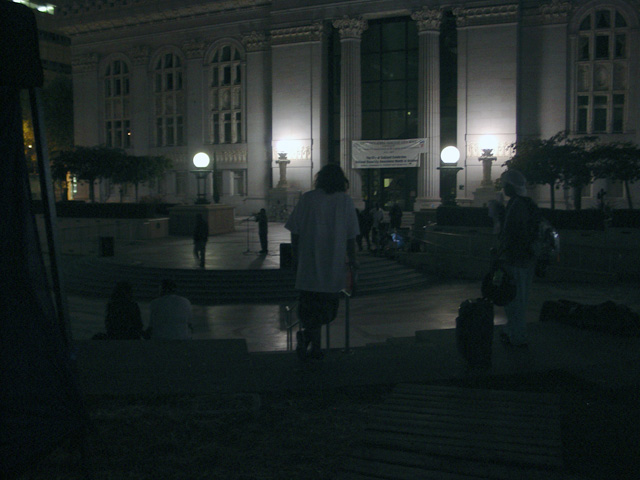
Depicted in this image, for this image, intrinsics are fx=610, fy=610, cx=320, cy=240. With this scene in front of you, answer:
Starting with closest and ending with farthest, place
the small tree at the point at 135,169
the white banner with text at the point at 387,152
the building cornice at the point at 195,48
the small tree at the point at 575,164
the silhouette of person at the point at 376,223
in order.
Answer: the silhouette of person at the point at 376,223 → the small tree at the point at 575,164 → the white banner with text at the point at 387,152 → the small tree at the point at 135,169 → the building cornice at the point at 195,48

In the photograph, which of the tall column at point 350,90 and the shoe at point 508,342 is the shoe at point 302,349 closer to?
the shoe at point 508,342

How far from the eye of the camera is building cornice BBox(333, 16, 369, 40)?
37625mm

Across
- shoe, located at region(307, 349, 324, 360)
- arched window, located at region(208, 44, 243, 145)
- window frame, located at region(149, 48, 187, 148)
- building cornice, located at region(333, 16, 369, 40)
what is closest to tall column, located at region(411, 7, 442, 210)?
building cornice, located at region(333, 16, 369, 40)

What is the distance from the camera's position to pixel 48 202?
11.1 feet

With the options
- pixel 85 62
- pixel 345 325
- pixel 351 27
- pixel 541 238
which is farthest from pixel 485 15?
pixel 541 238

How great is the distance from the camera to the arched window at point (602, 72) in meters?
33.8

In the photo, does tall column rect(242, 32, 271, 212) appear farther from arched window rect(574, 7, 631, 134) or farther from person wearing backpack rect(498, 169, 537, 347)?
person wearing backpack rect(498, 169, 537, 347)

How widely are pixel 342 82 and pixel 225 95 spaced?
9.28 meters

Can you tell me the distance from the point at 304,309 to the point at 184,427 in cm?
153

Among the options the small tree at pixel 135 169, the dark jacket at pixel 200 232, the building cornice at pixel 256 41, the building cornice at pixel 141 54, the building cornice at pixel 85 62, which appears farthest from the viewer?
the building cornice at pixel 85 62

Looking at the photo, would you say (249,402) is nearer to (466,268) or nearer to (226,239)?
(466,268)

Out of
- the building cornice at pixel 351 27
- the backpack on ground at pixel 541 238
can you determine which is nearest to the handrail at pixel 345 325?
the backpack on ground at pixel 541 238

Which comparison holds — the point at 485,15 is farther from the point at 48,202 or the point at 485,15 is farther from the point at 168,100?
the point at 48,202

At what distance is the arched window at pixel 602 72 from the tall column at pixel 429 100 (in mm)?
A: 7845
